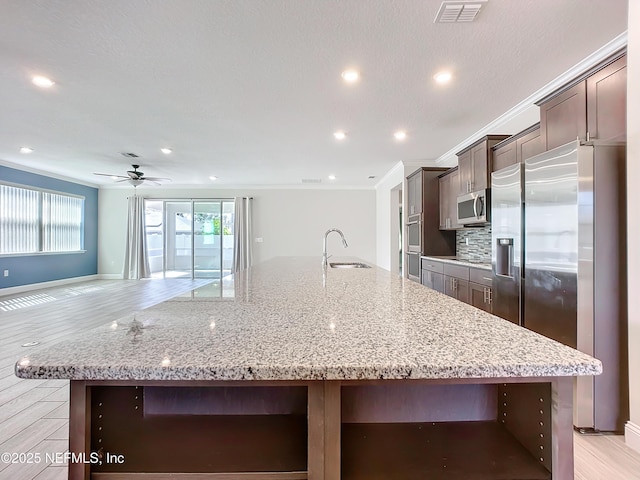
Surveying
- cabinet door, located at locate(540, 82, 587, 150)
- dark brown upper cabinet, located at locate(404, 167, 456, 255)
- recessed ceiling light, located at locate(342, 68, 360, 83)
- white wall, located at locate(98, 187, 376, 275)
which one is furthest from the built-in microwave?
white wall, located at locate(98, 187, 376, 275)

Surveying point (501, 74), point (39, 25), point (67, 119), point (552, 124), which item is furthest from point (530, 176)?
point (67, 119)

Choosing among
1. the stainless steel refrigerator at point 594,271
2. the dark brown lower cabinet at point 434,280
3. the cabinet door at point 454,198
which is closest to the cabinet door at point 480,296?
the dark brown lower cabinet at point 434,280

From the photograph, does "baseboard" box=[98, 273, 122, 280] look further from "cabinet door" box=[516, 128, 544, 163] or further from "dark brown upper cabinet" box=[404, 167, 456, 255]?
"cabinet door" box=[516, 128, 544, 163]

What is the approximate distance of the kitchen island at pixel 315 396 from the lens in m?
0.63

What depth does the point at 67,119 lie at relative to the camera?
3789 mm

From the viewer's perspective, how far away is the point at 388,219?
23.8 feet

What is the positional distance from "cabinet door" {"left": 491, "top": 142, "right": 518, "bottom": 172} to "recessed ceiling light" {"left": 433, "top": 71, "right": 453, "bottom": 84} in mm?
944

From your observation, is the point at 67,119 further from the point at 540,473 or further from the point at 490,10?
the point at 540,473

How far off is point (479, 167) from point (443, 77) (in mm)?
1298

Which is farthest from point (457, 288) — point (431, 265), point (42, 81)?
point (42, 81)

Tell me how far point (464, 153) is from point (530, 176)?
185 centimetres

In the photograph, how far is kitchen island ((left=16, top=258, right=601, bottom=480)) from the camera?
63 centimetres

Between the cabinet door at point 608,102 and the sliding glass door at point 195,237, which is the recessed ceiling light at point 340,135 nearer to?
→ the cabinet door at point 608,102

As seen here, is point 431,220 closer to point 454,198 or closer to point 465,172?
point 454,198
